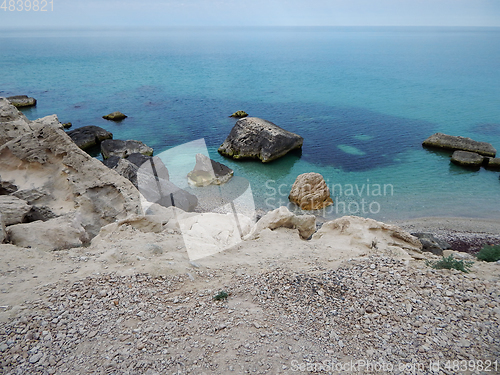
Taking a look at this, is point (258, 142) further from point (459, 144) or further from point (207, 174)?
point (459, 144)

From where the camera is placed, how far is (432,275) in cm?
767

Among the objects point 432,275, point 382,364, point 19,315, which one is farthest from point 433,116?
point 19,315

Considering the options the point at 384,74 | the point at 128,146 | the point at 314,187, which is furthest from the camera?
the point at 384,74

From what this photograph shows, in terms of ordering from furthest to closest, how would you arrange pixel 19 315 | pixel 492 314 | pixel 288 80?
pixel 288 80 → pixel 492 314 → pixel 19 315

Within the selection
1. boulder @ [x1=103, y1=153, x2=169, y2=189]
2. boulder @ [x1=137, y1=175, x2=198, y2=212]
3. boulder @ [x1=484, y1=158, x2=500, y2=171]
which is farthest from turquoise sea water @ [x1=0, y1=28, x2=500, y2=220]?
boulder @ [x1=103, y1=153, x2=169, y2=189]

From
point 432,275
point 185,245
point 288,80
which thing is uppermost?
point 432,275

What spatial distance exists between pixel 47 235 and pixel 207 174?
15.7 metres

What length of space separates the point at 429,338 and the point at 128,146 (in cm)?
2747

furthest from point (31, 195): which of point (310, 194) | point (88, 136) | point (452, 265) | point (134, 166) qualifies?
point (88, 136)

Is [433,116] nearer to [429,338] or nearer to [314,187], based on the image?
[314,187]

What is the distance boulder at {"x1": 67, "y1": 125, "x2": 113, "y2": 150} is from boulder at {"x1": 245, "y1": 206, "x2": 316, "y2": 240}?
2480cm

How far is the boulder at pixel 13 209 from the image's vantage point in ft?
31.4

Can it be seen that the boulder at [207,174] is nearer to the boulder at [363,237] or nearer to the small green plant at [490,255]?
the boulder at [363,237]

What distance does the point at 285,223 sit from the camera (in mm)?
11891
